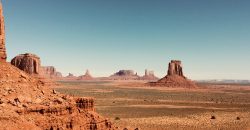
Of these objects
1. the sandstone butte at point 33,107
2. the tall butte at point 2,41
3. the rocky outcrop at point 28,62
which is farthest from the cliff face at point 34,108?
the rocky outcrop at point 28,62

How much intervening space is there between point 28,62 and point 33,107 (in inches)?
3917

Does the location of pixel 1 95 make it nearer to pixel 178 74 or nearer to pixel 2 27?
pixel 2 27

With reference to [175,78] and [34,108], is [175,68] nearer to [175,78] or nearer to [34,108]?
[175,78]

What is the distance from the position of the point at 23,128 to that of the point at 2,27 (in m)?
7.60

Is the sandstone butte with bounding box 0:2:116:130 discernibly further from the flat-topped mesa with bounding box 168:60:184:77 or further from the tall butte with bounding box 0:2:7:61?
the flat-topped mesa with bounding box 168:60:184:77

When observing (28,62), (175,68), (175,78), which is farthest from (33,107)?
(175,68)

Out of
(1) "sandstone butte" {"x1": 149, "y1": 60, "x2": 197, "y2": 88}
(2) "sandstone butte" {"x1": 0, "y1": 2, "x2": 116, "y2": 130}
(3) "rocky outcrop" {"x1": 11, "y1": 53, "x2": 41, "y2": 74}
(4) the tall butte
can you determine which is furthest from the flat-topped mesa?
(4) the tall butte

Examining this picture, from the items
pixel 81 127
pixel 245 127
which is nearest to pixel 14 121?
pixel 81 127

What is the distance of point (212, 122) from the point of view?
55.2m

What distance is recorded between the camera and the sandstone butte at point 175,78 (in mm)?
186500

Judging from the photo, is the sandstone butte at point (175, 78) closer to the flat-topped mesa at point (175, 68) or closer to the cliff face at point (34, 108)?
the flat-topped mesa at point (175, 68)

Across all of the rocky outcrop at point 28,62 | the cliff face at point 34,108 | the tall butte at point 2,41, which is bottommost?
the cliff face at point 34,108

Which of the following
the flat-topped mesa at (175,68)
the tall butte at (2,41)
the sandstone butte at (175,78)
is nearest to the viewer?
the tall butte at (2,41)

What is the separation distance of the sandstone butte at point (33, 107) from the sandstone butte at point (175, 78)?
164 m
